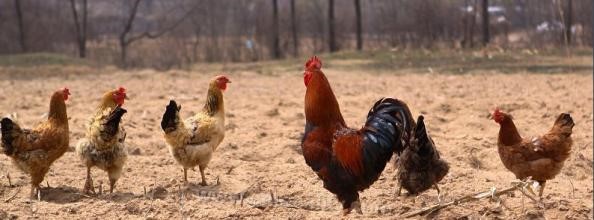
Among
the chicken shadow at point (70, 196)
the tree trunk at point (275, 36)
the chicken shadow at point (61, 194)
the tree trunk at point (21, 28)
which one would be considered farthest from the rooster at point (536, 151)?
the tree trunk at point (21, 28)

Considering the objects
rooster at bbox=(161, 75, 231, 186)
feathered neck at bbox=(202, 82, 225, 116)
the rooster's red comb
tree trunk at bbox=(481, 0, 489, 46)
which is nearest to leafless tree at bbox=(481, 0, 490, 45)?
tree trunk at bbox=(481, 0, 489, 46)

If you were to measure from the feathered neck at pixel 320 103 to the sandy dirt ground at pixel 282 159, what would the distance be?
29.7 inches

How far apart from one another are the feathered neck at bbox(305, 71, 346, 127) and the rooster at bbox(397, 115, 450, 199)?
89cm

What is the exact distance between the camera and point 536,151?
6430mm

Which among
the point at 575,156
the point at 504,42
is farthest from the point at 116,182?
the point at 504,42

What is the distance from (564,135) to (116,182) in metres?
4.51

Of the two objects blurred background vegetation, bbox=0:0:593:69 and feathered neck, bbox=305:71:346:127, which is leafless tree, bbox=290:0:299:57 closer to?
blurred background vegetation, bbox=0:0:593:69

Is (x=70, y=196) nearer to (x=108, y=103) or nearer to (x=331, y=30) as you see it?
(x=108, y=103)

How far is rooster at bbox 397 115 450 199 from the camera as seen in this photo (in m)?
5.88

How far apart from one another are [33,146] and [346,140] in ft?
9.70

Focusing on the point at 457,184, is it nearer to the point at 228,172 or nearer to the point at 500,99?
the point at 228,172

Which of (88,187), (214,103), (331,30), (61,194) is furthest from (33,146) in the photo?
(331,30)

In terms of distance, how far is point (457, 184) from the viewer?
21.7 feet

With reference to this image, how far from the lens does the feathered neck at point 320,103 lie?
539 cm
